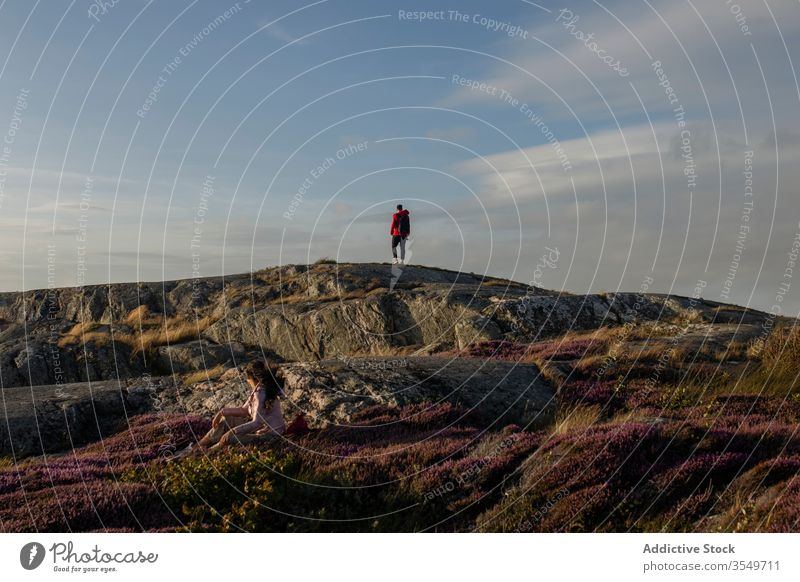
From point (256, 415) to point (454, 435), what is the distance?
3.91m

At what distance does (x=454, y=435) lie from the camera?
1388 cm

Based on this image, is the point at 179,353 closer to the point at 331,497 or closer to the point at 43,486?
the point at 43,486

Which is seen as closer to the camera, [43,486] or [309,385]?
[43,486]

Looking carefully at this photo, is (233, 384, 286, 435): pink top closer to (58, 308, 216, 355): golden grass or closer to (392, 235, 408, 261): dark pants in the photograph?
(58, 308, 216, 355): golden grass

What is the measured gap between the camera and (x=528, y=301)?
30.2 meters

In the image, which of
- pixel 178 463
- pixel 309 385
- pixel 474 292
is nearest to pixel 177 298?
pixel 474 292

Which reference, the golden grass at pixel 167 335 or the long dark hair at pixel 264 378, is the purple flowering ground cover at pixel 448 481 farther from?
the golden grass at pixel 167 335

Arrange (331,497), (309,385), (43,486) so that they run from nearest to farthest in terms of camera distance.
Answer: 1. (331,497)
2. (43,486)
3. (309,385)

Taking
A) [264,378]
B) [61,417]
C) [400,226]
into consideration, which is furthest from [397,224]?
[264,378]

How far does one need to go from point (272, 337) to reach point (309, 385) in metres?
15.6

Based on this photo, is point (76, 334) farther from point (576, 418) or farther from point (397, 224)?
point (576, 418)

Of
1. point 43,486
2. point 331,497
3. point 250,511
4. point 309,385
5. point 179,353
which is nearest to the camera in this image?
point 250,511

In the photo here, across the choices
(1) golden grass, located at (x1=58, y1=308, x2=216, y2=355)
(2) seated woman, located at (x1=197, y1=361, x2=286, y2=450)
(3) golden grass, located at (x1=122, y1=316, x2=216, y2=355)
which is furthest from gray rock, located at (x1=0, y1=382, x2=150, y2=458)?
(1) golden grass, located at (x1=58, y1=308, x2=216, y2=355)

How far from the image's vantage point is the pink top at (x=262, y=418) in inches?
538
